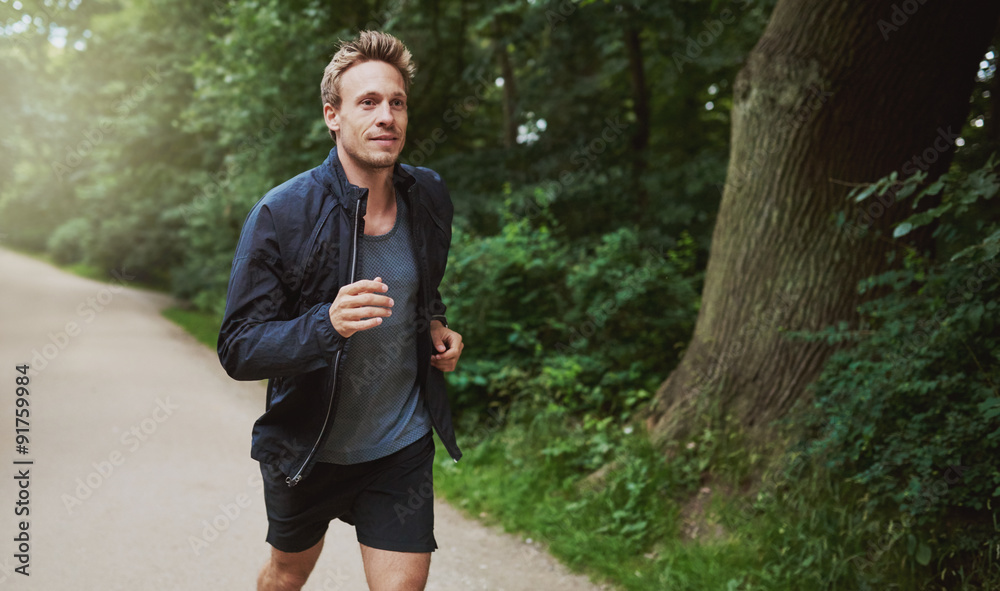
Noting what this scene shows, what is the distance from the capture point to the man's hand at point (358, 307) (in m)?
2.07

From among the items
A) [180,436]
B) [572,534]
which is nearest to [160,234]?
[180,436]

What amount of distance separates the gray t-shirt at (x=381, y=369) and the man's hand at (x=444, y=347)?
110 mm

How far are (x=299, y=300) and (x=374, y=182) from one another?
0.50m

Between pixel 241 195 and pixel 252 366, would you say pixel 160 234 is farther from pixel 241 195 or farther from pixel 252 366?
pixel 252 366

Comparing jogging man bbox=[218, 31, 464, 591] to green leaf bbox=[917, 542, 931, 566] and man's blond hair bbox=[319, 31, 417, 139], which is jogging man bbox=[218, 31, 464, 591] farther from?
green leaf bbox=[917, 542, 931, 566]

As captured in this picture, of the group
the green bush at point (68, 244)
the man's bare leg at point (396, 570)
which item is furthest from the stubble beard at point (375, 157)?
the green bush at point (68, 244)

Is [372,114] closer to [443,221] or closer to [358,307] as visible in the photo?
[443,221]

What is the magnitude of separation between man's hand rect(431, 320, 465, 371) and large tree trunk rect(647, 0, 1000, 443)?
2.62 m

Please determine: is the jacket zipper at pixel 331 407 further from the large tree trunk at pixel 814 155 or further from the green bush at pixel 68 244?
the green bush at pixel 68 244

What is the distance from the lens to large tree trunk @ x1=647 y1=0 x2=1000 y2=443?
4.26m

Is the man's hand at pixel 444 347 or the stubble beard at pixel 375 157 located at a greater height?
the stubble beard at pixel 375 157

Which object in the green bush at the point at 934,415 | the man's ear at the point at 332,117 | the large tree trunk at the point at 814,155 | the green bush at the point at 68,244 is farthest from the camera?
the green bush at the point at 68,244

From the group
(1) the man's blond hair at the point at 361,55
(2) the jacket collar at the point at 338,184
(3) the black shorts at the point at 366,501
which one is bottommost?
(3) the black shorts at the point at 366,501

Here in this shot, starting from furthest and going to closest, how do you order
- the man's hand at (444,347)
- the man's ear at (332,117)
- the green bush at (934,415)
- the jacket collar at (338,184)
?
the green bush at (934,415) < the man's hand at (444,347) < the man's ear at (332,117) < the jacket collar at (338,184)
